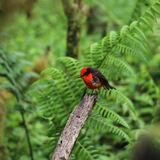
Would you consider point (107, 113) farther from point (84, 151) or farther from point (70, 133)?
point (70, 133)

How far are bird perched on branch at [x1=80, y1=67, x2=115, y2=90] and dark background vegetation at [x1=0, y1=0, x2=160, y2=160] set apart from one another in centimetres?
35

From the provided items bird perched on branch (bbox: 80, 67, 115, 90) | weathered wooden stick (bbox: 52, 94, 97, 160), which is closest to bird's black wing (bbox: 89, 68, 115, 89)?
bird perched on branch (bbox: 80, 67, 115, 90)

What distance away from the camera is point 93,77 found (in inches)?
124

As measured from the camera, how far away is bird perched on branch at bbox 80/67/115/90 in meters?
3.13

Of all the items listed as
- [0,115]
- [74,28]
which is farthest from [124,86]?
[0,115]

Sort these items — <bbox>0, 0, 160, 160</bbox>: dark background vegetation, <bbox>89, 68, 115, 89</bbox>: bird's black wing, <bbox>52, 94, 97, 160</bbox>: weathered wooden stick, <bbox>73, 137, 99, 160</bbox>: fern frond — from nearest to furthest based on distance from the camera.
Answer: <bbox>52, 94, 97, 160</bbox>: weathered wooden stick, <bbox>89, 68, 115, 89</bbox>: bird's black wing, <bbox>73, 137, 99, 160</bbox>: fern frond, <bbox>0, 0, 160, 160</bbox>: dark background vegetation

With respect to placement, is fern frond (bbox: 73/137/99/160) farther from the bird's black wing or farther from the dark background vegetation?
the bird's black wing

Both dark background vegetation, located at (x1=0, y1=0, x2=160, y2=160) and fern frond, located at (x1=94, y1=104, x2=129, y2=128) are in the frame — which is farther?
dark background vegetation, located at (x1=0, y1=0, x2=160, y2=160)

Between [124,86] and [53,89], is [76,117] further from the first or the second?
[124,86]

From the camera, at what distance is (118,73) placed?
11.8ft

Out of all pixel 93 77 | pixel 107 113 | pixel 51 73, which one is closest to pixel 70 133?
pixel 93 77

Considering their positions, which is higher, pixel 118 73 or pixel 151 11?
pixel 151 11

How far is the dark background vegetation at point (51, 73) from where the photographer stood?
375cm

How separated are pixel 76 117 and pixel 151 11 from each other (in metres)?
1.12
